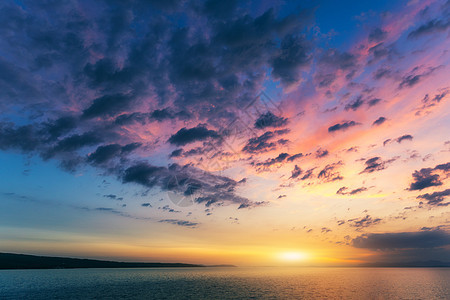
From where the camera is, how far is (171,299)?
82.3 metres

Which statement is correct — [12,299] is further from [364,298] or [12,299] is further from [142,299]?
[364,298]

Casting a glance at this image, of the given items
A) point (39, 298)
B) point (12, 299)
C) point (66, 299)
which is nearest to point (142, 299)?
point (66, 299)

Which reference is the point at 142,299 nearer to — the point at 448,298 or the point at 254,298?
the point at 254,298

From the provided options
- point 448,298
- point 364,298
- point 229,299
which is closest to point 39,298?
point 229,299

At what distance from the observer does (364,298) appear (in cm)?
9144

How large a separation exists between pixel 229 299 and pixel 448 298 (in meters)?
89.5

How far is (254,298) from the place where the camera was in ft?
280

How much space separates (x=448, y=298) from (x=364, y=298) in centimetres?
3575

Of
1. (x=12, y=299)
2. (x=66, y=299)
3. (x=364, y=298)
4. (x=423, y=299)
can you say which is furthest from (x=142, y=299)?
(x=423, y=299)

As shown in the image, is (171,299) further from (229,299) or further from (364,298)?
(364,298)

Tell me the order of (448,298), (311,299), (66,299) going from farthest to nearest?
1. (448,298)
2. (311,299)
3. (66,299)

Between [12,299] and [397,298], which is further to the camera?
[397,298]

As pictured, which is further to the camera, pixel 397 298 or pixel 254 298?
pixel 397 298

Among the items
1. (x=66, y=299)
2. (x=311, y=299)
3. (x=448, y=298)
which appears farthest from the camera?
(x=448, y=298)
